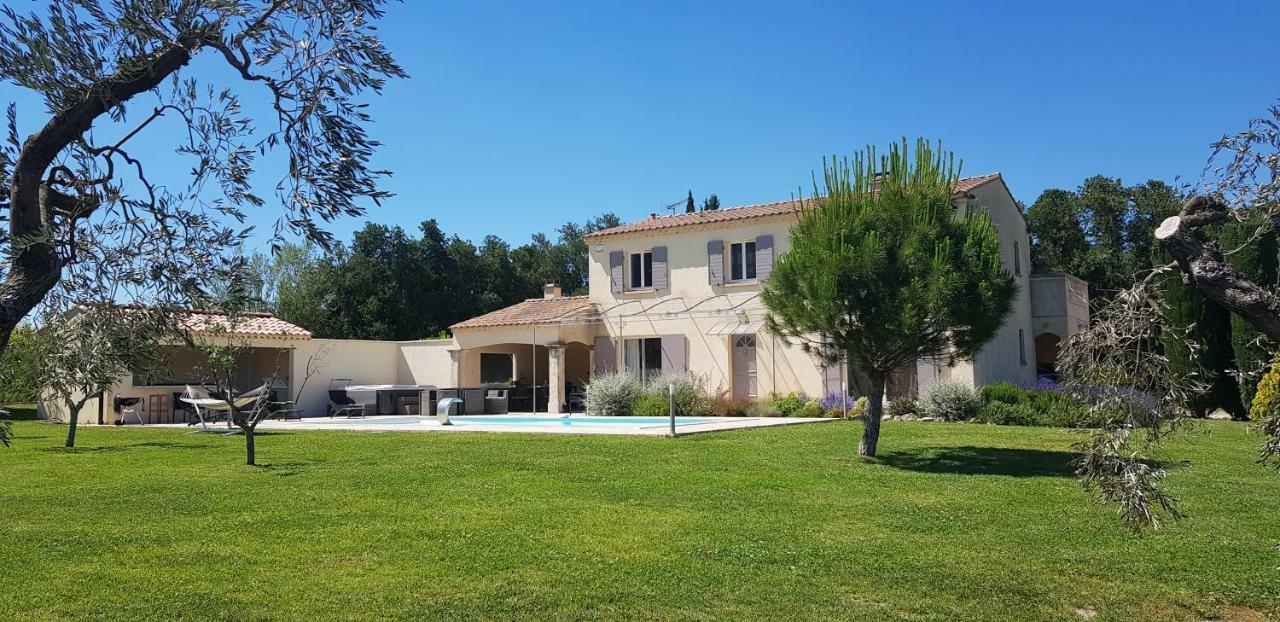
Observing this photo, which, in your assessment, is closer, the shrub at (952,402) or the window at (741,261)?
the shrub at (952,402)

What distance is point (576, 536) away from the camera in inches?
303

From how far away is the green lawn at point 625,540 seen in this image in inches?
225

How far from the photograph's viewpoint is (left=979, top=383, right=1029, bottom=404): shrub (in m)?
20.2

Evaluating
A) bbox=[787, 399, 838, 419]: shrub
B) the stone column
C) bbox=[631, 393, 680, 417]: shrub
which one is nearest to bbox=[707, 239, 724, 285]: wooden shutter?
bbox=[631, 393, 680, 417]: shrub

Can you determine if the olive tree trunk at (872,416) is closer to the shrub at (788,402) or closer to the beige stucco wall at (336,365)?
the shrub at (788,402)

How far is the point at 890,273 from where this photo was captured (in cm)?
1291

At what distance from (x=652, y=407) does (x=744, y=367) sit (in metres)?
3.68

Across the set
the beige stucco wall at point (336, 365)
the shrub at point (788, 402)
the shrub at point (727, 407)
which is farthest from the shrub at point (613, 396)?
the beige stucco wall at point (336, 365)

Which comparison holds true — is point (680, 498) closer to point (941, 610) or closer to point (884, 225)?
point (941, 610)

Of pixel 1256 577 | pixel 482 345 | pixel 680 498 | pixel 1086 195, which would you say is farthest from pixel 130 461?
pixel 1086 195

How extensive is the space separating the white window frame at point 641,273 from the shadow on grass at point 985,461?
13888 mm

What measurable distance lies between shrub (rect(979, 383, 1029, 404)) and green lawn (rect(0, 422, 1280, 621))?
6478 millimetres

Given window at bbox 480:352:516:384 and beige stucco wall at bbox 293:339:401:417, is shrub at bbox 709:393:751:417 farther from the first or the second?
window at bbox 480:352:516:384

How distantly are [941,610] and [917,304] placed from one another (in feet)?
24.9
